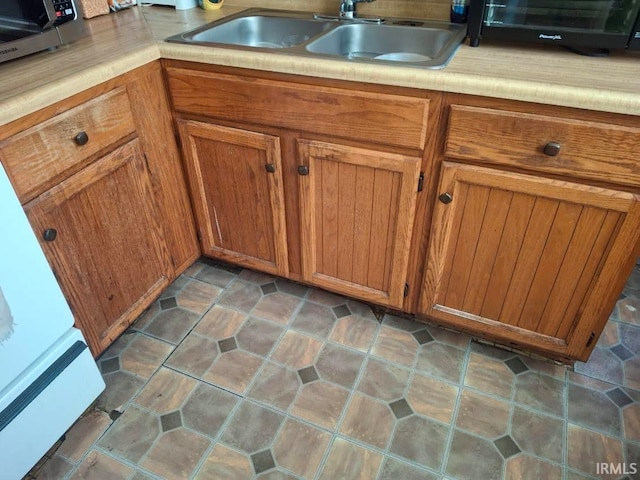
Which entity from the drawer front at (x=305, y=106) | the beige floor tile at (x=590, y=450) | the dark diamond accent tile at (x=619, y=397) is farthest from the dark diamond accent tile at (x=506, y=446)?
the drawer front at (x=305, y=106)

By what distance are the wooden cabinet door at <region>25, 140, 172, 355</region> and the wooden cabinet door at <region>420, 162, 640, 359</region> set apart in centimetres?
92

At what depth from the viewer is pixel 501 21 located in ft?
3.98

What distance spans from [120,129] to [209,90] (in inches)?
11.1

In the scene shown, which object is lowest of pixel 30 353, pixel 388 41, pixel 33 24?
pixel 30 353

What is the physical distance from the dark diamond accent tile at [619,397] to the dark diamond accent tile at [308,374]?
91 centimetres

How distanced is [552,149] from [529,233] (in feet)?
0.85

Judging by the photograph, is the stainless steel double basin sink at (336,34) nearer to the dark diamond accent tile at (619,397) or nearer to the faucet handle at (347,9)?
the faucet handle at (347,9)

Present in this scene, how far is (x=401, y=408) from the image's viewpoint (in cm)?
140

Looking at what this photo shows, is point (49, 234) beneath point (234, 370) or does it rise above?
above

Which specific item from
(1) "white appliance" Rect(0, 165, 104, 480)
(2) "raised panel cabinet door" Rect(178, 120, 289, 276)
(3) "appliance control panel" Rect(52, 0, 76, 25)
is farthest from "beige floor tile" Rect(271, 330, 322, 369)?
(3) "appliance control panel" Rect(52, 0, 76, 25)

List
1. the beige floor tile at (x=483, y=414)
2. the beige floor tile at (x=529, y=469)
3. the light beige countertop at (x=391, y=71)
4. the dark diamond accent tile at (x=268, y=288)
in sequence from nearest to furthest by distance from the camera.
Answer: the light beige countertop at (x=391, y=71) < the beige floor tile at (x=529, y=469) < the beige floor tile at (x=483, y=414) < the dark diamond accent tile at (x=268, y=288)

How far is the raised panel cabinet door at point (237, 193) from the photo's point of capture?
1459 mm

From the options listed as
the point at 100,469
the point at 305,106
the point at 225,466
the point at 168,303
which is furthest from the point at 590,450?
the point at 168,303

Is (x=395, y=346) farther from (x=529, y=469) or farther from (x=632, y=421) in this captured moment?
(x=632, y=421)
